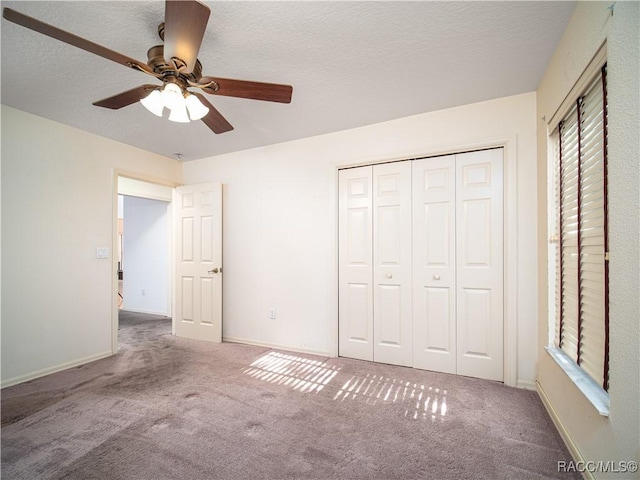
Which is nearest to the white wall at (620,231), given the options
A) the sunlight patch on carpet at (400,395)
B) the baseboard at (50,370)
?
the sunlight patch on carpet at (400,395)

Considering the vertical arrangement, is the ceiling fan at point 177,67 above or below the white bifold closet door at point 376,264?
above

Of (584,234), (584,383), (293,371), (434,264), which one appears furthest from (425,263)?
(293,371)

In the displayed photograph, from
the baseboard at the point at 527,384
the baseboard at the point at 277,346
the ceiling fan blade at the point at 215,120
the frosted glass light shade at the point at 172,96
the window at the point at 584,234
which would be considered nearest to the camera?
the window at the point at 584,234

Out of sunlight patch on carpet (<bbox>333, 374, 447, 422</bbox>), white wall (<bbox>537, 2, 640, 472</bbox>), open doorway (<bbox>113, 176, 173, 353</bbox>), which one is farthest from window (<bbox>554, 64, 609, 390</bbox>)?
open doorway (<bbox>113, 176, 173, 353</bbox>)

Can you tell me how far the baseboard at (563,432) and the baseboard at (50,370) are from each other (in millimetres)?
4054

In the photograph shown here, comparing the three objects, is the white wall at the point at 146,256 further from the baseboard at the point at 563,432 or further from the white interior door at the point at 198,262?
the baseboard at the point at 563,432

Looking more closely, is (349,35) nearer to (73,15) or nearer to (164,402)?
(73,15)

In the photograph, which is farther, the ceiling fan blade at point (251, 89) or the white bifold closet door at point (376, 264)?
the white bifold closet door at point (376, 264)

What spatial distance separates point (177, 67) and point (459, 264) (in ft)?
8.37

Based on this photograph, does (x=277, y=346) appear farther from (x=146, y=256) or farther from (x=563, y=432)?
(x=146, y=256)

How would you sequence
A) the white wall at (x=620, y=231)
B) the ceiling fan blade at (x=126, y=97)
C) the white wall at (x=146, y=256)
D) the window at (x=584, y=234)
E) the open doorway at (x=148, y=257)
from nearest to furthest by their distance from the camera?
the white wall at (x=620, y=231) < the window at (x=584, y=234) < the ceiling fan blade at (x=126, y=97) < the open doorway at (x=148, y=257) < the white wall at (x=146, y=256)

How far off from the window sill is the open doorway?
5.42m

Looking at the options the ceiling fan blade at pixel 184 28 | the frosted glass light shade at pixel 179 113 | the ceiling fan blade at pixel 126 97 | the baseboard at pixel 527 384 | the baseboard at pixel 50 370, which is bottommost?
the baseboard at pixel 50 370

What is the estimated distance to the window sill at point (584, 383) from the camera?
1308 millimetres
